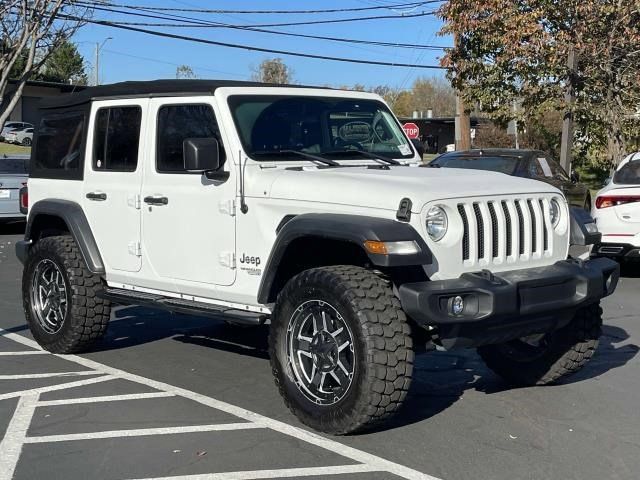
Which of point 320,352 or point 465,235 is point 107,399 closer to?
point 320,352

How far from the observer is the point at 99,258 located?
6.72 metres

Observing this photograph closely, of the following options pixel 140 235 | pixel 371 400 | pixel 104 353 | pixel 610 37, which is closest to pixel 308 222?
pixel 371 400

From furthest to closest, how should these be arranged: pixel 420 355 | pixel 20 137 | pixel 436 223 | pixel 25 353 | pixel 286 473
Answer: pixel 20 137
pixel 25 353
pixel 420 355
pixel 436 223
pixel 286 473

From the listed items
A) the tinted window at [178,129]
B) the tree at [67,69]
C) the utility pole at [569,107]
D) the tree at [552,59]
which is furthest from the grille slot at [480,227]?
the tree at [67,69]

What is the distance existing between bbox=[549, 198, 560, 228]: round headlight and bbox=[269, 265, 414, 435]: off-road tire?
1348mm

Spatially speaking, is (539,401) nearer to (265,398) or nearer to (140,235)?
(265,398)

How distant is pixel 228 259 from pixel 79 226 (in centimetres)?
165

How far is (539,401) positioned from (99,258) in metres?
3.38

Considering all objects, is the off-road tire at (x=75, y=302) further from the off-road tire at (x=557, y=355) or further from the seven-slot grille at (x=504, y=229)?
the seven-slot grille at (x=504, y=229)

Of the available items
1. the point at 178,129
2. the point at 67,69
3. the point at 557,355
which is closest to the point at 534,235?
the point at 557,355

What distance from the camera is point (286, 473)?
4418 millimetres

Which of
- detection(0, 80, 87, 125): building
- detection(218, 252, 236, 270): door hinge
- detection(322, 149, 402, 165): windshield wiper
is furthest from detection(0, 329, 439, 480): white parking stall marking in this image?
detection(0, 80, 87, 125): building

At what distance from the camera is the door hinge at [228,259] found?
18.7 ft

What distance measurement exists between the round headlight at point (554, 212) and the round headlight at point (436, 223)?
3.31 ft
